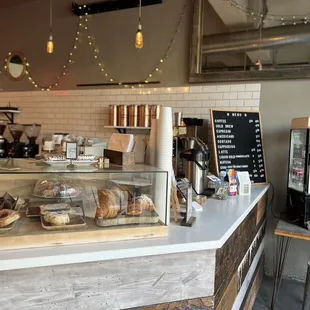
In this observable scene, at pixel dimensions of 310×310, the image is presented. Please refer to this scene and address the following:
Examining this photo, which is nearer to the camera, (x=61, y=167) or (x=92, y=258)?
(x=92, y=258)

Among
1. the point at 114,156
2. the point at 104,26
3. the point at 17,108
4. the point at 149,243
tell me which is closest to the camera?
the point at 149,243

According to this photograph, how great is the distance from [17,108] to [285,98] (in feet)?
12.9

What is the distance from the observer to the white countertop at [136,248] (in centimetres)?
119

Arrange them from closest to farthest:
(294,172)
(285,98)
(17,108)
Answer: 1. (294,172)
2. (285,98)
3. (17,108)

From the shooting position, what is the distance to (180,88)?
3760 millimetres

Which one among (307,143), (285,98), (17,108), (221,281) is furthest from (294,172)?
(17,108)

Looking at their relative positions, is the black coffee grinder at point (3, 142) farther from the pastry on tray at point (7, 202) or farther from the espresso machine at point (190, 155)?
the pastry on tray at point (7, 202)

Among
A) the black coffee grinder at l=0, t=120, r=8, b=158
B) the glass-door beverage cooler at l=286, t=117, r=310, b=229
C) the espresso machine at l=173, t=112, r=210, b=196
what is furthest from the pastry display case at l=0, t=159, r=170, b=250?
the black coffee grinder at l=0, t=120, r=8, b=158

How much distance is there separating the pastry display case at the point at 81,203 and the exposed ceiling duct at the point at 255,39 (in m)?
2.42

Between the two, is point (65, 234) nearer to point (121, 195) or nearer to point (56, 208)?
point (56, 208)

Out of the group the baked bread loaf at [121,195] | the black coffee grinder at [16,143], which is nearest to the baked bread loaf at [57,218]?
the baked bread loaf at [121,195]

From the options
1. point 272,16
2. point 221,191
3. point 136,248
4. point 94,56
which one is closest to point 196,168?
point 221,191

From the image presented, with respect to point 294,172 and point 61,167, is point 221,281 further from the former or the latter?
point 294,172

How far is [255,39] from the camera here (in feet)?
11.0
